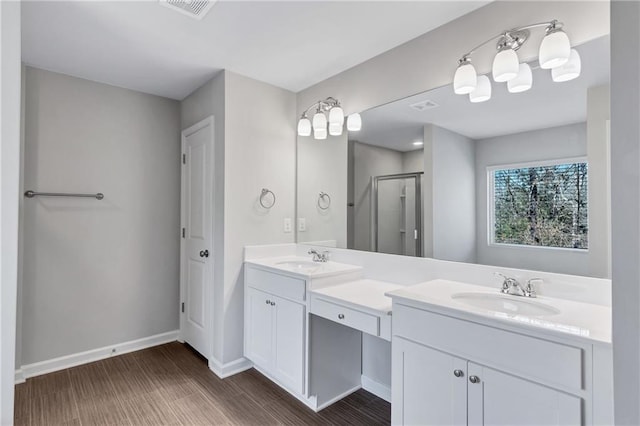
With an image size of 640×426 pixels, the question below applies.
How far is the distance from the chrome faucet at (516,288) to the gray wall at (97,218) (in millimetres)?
2798

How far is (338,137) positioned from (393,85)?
23.8 inches

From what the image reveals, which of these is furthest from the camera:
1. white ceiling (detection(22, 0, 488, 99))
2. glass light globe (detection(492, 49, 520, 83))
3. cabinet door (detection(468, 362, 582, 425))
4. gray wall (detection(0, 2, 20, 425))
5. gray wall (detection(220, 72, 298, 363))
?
gray wall (detection(220, 72, 298, 363))

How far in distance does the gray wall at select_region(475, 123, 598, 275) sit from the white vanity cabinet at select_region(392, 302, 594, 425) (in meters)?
0.57

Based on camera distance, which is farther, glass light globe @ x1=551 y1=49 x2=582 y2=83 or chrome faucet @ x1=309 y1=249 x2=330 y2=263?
chrome faucet @ x1=309 y1=249 x2=330 y2=263

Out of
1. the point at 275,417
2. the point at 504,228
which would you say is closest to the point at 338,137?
the point at 504,228

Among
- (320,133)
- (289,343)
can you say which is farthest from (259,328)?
(320,133)

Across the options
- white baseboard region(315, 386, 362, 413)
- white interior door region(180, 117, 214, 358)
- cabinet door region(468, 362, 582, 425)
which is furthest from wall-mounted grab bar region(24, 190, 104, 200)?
cabinet door region(468, 362, 582, 425)

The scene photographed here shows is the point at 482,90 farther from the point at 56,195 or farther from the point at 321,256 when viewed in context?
the point at 56,195

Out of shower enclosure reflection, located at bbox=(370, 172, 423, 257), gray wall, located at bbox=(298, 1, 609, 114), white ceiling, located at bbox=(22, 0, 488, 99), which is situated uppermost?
white ceiling, located at bbox=(22, 0, 488, 99)

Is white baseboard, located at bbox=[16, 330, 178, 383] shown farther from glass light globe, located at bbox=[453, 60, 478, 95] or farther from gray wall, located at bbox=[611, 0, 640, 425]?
gray wall, located at bbox=[611, 0, 640, 425]

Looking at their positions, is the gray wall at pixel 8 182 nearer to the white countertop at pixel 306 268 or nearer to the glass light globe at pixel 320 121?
the white countertop at pixel 306 268

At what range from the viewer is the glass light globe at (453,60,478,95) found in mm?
1640

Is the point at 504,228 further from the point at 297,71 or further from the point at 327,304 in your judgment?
the point at 297,71

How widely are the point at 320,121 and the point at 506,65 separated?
1.33m
